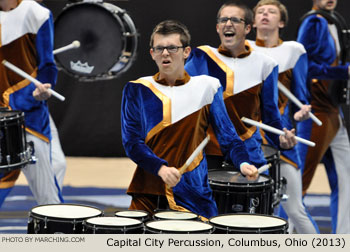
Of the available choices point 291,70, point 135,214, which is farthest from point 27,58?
point 135,214

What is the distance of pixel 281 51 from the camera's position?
21.1 ft

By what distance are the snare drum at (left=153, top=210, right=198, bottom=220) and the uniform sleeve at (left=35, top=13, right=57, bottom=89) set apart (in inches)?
89.3

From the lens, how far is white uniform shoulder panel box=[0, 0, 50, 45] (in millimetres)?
6133

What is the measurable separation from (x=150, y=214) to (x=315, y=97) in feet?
9.75

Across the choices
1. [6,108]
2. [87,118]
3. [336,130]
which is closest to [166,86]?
[6,108]

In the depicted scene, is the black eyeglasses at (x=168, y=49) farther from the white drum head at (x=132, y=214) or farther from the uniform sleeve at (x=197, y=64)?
the uniform sleeve at (x=197, y=64)

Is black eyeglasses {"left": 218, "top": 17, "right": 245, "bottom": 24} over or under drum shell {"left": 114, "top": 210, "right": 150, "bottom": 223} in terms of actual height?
over

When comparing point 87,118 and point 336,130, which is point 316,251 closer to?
point 336,130

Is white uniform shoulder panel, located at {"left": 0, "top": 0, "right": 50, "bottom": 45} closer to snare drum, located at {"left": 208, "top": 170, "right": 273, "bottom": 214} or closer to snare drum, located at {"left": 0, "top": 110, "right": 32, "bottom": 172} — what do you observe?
snare drum, located at {"left": 0, "top": 110, "right": 32, "bottom": 172}

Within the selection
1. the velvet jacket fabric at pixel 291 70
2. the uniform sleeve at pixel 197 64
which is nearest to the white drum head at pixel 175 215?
the uniform sleeve at pixel 197 64

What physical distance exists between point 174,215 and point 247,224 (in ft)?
1.13

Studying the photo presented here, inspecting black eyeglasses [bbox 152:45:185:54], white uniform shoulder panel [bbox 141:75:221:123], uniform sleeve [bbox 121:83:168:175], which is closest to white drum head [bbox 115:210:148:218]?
uniform sleeve [bbox 121:83:168:175]

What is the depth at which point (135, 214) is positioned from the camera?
411 cm

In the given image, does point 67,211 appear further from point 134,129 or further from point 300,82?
point 300,82
